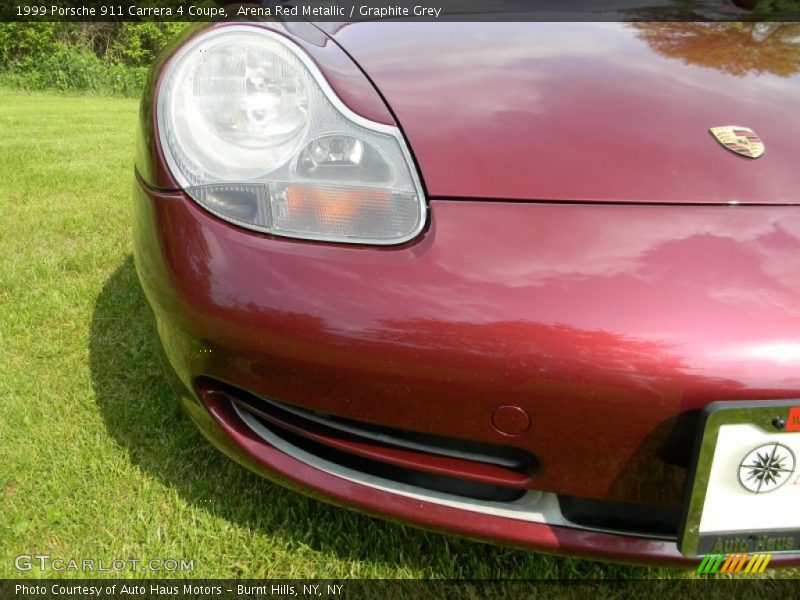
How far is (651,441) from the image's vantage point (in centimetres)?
89

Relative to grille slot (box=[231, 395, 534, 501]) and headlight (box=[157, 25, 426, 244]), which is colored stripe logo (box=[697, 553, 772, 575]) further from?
headlight (box=[157, 25, 426, 244])

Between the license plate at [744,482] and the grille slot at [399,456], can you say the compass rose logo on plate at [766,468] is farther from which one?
the grille slot at [399,456]

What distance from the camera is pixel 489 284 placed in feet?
2.99

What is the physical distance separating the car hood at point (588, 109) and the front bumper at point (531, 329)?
0.05 m

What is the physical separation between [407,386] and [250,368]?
246 mm

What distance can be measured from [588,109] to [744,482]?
0.62 m

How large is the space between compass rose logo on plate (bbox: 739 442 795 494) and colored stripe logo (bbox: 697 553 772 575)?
10 centimetres

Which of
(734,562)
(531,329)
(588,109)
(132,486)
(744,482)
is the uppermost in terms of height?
(588,109)

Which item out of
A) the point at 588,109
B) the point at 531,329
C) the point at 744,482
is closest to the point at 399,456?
the point at 531,329

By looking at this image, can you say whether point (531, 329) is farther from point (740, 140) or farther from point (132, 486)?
point (132, 486)

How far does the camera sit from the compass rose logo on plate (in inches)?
34.8

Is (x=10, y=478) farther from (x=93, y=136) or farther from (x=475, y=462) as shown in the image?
(x=93, y=136)

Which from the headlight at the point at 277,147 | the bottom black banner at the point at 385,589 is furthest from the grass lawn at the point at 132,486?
the headlight at the point at 277,147

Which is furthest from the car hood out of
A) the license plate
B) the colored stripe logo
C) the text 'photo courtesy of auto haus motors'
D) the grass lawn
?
the grass lawn
